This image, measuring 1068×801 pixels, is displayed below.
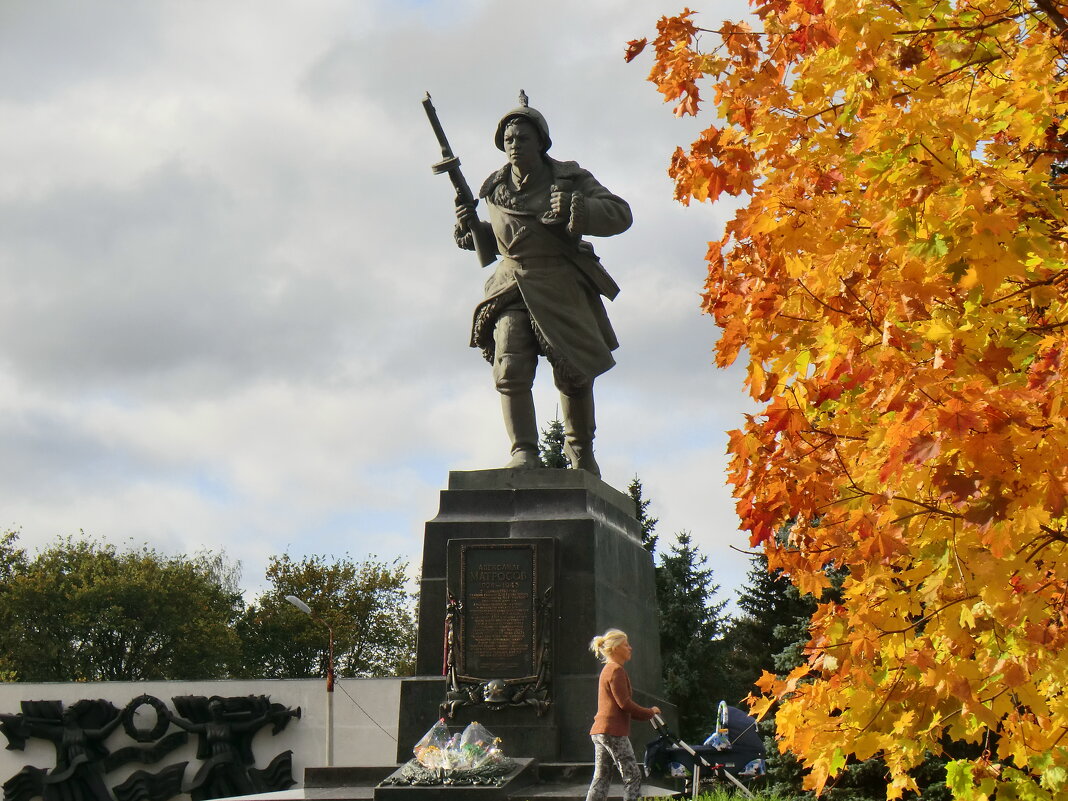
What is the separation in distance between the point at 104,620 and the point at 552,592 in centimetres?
4134

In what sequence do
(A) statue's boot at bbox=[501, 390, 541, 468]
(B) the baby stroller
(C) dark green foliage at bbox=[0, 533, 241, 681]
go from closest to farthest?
(B) the baby stroller, (A) statue's boot at bbox=[501, 390, 541, 468], (C) dark green foliage at bbox=[0, 533, 241, 681]

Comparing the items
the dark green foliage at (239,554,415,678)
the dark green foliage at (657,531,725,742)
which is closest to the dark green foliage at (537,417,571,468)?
the dark green foliage at (657,531,725,742)

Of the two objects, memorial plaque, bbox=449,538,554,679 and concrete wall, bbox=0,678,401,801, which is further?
concrete wall, bbox=0,678,401,801

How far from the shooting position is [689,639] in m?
33.1

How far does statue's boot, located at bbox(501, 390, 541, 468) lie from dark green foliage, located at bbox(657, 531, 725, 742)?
69.0 feet

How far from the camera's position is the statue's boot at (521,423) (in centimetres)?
1084

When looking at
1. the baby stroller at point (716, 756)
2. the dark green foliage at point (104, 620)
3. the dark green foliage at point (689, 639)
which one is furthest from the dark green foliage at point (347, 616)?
the baby stroller at point (716, 756)

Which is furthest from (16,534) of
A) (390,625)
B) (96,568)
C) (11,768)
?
(11,768)

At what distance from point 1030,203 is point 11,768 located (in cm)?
2000

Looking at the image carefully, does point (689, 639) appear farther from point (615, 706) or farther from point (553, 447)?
point (615, 706)

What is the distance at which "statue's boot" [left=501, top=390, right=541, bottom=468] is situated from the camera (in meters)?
10.8

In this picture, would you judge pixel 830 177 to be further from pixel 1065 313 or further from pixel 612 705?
pixel 612 705

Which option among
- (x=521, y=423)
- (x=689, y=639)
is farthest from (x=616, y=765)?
(x=689, y=639)

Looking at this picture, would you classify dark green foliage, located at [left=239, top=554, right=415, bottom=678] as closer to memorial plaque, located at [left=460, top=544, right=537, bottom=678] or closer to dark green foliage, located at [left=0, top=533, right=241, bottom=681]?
dark green foliage, located at [left=0, top=533, right=241, bottom=681]
